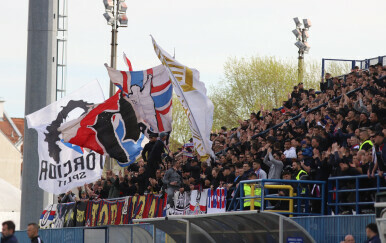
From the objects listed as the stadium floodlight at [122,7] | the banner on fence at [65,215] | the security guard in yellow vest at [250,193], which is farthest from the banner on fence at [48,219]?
the stadium floodlight at [122,7]

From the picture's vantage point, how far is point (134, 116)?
24281 millimetres

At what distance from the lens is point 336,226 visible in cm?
1466

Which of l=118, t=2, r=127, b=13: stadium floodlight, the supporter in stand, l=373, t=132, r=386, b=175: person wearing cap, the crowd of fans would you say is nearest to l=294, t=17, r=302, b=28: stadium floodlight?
l=118, t=2, r=127, b=13: stadium floodlight

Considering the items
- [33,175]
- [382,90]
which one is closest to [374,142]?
[382,90]

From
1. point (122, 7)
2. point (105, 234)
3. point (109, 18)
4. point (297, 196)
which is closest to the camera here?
point (297, 196)

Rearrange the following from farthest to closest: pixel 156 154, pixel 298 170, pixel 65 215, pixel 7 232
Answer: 1. pixel 65 215
2. pixel 156 154
3. pixel 298 170
4. pixel 7 232

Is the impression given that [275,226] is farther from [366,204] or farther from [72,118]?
[72,118]

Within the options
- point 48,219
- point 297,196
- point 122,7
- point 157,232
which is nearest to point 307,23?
point 122,7

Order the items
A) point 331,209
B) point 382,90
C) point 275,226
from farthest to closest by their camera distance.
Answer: point 382,90
point 331,209
point 275,226

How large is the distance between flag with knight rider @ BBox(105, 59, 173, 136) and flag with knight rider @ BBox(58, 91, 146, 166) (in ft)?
0.84

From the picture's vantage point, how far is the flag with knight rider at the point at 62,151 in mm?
22125

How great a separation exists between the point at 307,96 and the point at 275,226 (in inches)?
550

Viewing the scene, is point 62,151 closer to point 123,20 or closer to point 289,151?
point 289,151

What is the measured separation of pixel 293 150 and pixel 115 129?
5.92m
